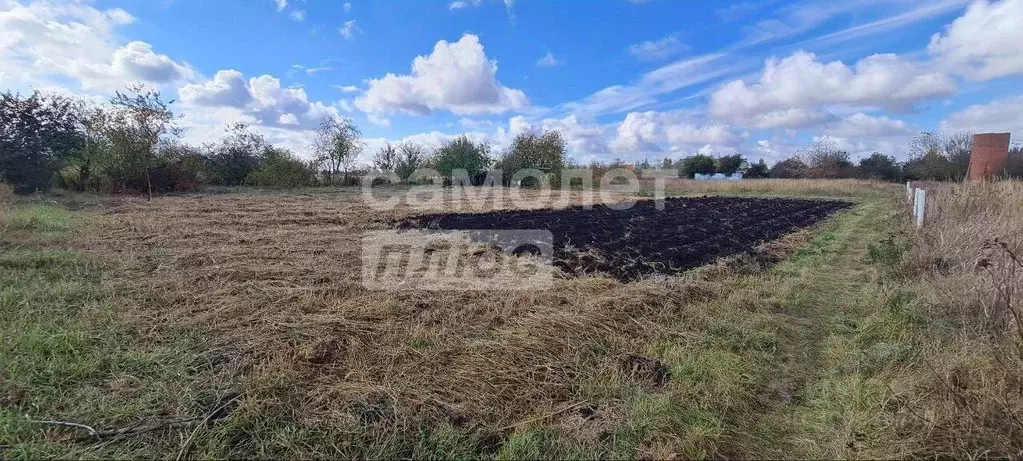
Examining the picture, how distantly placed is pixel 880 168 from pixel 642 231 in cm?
3914

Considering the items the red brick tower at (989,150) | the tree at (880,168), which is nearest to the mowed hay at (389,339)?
the red brick tower at (989,150)

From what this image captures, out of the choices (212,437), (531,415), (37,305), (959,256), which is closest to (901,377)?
(531,415)

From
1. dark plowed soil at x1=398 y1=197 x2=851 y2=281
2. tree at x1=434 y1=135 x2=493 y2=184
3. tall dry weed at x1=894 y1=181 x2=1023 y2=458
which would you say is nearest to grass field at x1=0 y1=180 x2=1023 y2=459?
tall dry weed at x1=894 y1=181 x2=1023 y2=458

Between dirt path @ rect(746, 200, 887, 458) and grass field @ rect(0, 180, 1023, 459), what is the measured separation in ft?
0.06

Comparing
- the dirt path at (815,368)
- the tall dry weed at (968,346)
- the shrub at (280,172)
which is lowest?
the dirt path at (815,368)

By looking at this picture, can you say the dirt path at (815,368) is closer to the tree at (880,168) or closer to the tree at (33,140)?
the tree at (33,140)

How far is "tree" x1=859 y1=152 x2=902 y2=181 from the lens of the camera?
33.7 m

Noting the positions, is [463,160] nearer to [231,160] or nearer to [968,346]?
[231,160]

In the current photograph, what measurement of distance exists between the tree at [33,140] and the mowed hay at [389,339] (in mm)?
12382

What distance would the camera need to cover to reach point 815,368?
3.10 meters

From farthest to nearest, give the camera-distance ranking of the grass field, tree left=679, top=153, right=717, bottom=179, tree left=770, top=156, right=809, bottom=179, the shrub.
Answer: tree left=679, top=153, right=717, bottom=179 → tree left=770, top=156, right=809, bottom=179 → the shrub → the grass field

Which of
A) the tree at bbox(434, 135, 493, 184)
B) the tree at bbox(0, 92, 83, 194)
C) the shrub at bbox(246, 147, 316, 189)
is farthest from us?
the tree at bbox(434, 135, 493, 184)

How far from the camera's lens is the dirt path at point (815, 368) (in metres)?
2.26

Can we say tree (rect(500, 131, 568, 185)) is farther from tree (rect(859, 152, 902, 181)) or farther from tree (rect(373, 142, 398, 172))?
tree (rect(859, 152, 902, 181))
